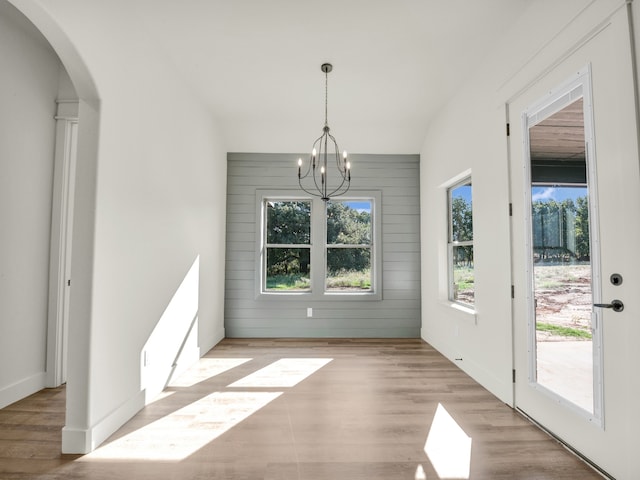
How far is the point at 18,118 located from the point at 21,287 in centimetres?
133

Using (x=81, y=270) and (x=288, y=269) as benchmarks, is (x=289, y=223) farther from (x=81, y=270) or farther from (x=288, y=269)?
(x=81, y=270)

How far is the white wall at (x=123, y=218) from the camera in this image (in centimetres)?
198

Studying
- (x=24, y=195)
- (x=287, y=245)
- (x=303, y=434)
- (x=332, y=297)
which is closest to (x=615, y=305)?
(x=303, y=434)

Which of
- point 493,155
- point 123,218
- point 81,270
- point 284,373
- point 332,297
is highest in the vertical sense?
point 493,155

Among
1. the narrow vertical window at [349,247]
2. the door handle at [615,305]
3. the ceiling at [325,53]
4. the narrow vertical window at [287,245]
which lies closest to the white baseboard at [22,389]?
the narrow vertical window at [287,245]

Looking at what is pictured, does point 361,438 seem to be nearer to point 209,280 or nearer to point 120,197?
point 120,197

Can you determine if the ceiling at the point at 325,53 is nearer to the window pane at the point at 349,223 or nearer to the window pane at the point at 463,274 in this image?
the window pane at the point at 349,223

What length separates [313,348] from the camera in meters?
4.31

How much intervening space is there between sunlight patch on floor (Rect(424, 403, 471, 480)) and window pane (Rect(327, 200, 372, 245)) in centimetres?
292

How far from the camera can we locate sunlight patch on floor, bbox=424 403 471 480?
1815mm

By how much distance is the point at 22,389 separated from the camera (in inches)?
106

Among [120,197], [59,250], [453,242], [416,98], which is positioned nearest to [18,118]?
[59,250]

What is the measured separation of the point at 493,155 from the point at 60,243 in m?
3.77

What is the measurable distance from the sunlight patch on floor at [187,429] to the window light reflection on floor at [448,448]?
49.3 inches
